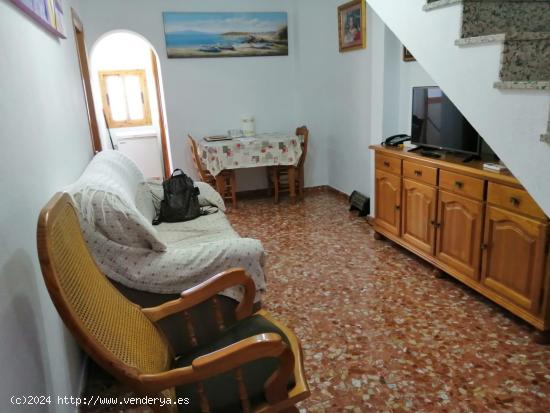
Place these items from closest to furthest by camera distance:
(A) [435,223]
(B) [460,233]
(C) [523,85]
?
1. (C) [523,85]
2. (B) [460,233]
3. (A) [435,223]

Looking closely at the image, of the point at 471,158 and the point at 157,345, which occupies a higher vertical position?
the point at 471,158

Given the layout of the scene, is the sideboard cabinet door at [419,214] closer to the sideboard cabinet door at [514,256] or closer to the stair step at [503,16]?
the sideboard cabinet door at [514,256]

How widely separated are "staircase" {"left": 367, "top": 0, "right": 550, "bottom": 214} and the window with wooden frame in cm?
597

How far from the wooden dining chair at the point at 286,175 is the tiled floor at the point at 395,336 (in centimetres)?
158

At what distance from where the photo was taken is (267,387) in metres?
1.25

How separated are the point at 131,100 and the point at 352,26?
13.4ft

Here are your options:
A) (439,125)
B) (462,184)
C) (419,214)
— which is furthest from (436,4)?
(419,214)

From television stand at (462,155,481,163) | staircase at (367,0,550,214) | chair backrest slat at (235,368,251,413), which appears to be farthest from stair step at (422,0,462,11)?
chair backrest slat at (235,368,251,413)

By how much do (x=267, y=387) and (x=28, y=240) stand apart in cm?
90

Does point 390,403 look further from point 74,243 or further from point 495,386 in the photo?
point 74,243

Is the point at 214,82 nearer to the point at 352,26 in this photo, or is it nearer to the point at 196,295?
the point at 352,26

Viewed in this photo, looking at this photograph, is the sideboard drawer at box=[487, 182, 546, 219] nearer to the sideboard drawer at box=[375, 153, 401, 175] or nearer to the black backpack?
the sideboard drawer at box=[375, 153, 401, 175]

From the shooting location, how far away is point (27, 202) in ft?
4.52

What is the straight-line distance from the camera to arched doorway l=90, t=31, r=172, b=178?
21.4 ft
